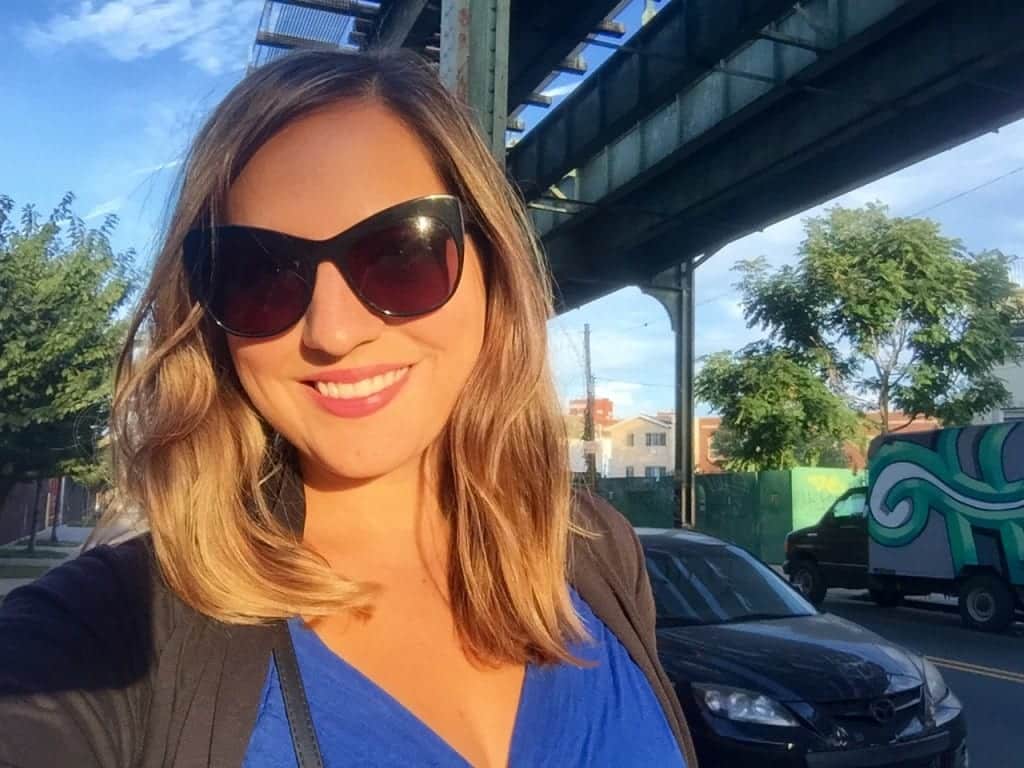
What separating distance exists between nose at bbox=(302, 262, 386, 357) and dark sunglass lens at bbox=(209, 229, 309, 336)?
2cm

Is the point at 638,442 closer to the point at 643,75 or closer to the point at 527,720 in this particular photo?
the point at 643,75

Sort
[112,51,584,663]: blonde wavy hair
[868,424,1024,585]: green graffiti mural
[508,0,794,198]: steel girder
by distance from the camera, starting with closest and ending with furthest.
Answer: [112,51,584,663]: blonde wavy hair
[508,0,794,198]: steel girder
[868,424,1024,585]: green graffiti mural

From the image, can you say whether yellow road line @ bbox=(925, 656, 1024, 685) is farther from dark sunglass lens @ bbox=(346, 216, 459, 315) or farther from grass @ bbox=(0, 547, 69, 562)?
grass @ bbox=(0, 547, 69, 562)

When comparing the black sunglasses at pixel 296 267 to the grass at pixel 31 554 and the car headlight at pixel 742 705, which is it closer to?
the car headlight at pixel 742 705

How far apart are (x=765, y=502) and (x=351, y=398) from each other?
23.7 meters

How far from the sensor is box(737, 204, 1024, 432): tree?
71.7ft

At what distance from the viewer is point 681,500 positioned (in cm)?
1720

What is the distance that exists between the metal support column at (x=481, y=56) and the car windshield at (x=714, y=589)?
Answer: 10.1ft

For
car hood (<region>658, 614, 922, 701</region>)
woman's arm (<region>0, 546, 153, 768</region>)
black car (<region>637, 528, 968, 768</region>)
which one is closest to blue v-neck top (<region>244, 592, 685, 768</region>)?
woman's arm (<region>0, 546, 153, 768</region>)

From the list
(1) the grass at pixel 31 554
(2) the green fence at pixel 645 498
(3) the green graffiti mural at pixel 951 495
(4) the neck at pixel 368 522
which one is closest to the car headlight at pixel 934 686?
(4) the neck at pixel 368 522

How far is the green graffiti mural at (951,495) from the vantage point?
13.7 meters

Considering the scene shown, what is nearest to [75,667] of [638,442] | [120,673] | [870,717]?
[120,673]

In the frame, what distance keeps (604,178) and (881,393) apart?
11.6m

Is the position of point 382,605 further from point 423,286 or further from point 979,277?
point 979,277
